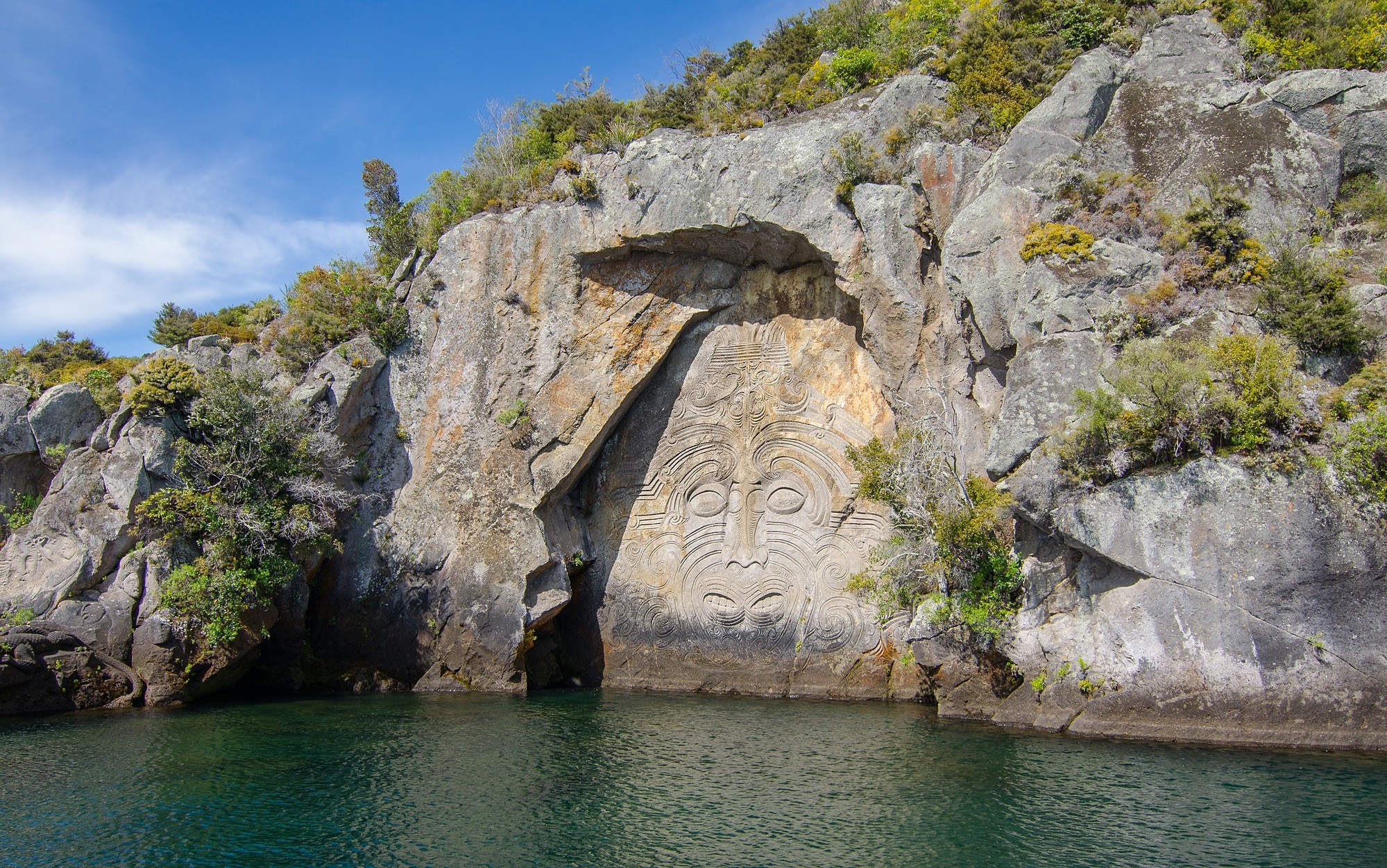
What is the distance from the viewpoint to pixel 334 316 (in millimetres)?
19922

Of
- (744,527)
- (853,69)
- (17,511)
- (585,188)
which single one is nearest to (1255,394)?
(744,527)

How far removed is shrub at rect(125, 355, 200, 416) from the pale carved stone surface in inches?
344

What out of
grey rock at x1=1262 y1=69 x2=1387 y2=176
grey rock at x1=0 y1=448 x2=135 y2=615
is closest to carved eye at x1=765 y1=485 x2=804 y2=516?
grey rock at x1=1262 y1=69 x2=1387 y2=176

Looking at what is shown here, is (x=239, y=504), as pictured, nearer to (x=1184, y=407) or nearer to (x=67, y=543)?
(x=67, y=543)

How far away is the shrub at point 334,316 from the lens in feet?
64.6

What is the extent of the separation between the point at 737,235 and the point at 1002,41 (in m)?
7.17

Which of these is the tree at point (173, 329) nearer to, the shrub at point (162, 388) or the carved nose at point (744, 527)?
the shrub at point (162, 388)

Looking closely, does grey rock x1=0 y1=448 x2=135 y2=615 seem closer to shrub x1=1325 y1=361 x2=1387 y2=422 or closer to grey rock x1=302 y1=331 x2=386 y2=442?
grey rock x1=302 y1=331 x2=386 y2=442

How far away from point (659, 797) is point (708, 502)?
9.31m

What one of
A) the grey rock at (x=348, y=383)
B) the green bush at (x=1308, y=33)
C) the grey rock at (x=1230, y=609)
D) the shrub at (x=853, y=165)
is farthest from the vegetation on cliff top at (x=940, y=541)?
the grey rock at (x=348, y=383)

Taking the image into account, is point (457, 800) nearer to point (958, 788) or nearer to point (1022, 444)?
point (958, 788)

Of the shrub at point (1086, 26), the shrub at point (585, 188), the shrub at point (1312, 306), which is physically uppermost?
the shrub at point (1086, 26)

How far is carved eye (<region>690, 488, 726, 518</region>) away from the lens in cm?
1925

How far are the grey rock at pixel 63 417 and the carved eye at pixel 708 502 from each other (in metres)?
12.8
